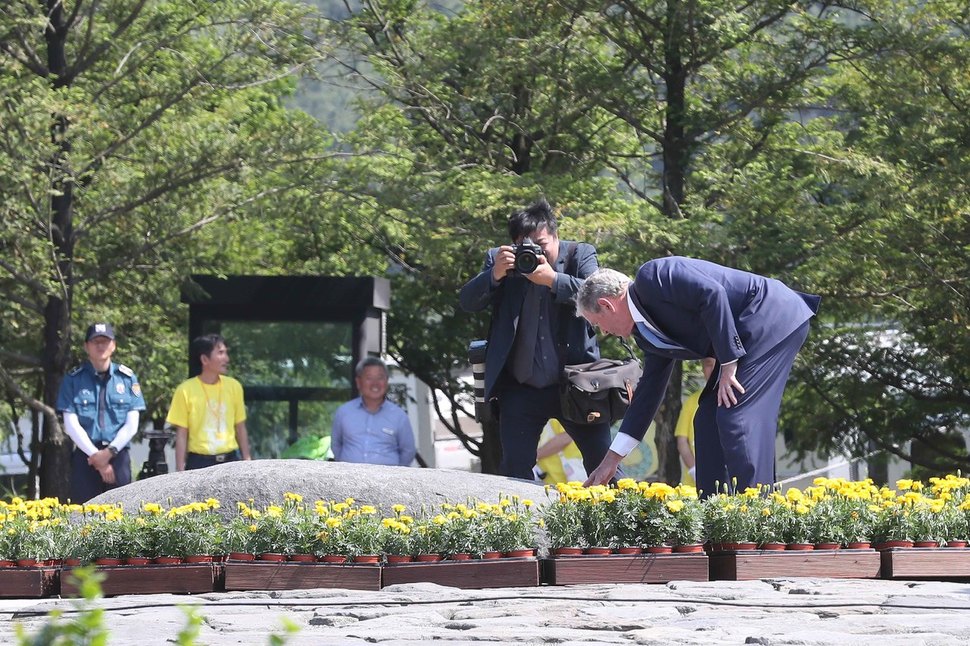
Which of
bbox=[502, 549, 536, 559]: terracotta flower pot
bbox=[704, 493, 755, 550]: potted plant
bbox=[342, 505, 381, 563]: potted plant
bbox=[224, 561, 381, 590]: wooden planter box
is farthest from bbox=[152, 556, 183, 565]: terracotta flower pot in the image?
bbox=[704, 493, 755, 550]: potted plant

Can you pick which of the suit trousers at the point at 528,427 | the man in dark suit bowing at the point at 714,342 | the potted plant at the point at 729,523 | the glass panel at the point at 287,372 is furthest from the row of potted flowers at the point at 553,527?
the glass panel at the point at 287,372

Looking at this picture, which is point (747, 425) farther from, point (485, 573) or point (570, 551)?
point (485, 573)

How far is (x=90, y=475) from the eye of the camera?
31.4 feet

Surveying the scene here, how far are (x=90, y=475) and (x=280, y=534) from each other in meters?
4.17

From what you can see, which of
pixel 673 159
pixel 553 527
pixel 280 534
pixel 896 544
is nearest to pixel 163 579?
pixel 280 534

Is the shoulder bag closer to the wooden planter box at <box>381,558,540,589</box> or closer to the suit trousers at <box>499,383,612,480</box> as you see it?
the suit trousers at <box>499,383,612,480</box>

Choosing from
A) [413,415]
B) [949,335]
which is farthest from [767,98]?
[413,415]

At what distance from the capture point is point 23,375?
691 inches

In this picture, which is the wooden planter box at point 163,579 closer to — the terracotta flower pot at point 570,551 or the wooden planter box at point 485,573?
the wooden planter box at point 485,573

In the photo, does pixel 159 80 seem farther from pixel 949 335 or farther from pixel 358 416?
pixel 949 335

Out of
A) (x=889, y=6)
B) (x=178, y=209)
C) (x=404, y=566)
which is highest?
(x=889, y=6)

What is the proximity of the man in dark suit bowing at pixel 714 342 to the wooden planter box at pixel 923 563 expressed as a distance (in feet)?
2.74

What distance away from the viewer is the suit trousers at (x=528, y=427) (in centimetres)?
757

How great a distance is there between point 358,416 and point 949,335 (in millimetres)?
7103
